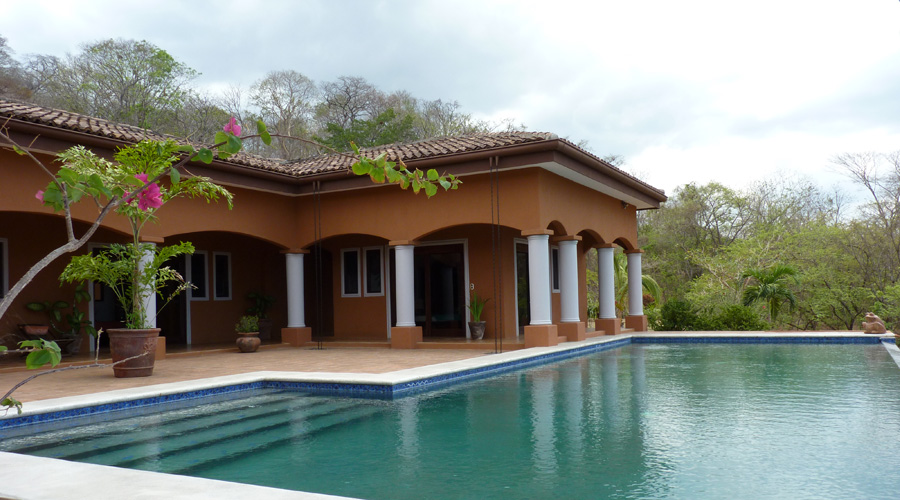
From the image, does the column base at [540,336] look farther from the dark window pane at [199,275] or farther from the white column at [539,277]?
the dark window pane at [199,275]

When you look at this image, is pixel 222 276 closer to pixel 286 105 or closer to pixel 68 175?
pixel 68 175

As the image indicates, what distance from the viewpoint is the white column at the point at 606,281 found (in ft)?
51.9

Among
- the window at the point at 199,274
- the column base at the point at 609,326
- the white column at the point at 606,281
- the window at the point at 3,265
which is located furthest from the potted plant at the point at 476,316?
the window at the point at 3,265

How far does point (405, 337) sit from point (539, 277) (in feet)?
9.73

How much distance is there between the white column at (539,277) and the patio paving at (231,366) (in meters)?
1.21

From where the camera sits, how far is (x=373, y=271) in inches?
633

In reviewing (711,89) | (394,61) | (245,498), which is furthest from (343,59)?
(245,498)

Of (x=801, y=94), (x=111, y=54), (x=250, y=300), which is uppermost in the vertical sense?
(x=111, y=54)

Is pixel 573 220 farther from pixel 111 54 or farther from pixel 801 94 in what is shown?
pixel 111 54

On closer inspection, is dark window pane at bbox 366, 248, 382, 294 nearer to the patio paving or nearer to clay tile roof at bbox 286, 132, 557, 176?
clay tile roof at bbox 286, 132, 557, 176

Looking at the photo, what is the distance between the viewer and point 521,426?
607 centimetres

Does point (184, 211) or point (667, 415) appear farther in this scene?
point (184, 211)

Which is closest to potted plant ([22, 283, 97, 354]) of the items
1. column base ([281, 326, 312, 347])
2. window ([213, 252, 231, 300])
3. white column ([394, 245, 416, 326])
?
window ([213, 252, 231, 300])

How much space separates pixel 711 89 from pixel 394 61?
15.7m
